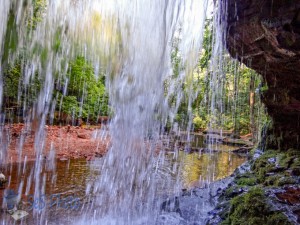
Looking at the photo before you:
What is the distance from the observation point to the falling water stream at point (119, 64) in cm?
519

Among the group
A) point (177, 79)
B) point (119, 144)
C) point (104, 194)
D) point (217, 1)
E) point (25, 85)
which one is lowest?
point (104, 194)

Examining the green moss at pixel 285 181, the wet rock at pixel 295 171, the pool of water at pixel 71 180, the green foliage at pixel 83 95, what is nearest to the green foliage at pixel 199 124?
the green foliage at pixel 83 95

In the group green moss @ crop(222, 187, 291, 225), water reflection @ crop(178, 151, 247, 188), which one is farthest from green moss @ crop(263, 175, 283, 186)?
water reflection @ crop(178, 151, 247, 188)

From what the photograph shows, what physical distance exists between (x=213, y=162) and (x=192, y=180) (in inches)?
128

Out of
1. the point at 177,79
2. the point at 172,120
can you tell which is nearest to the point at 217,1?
the point at 177,79

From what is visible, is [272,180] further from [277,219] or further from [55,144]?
[55,144]

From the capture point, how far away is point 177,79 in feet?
76.2

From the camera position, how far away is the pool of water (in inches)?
170

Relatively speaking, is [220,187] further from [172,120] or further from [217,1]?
[172,120]

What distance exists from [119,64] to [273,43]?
709 centimetres

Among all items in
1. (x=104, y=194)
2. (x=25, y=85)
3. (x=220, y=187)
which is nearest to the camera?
(x=104, y=194)

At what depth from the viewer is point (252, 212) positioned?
3.29 meters

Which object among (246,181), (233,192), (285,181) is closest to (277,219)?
(285,181)

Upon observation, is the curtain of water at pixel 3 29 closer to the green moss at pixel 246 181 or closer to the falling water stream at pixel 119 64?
the falling water stream at pixel 119 64
